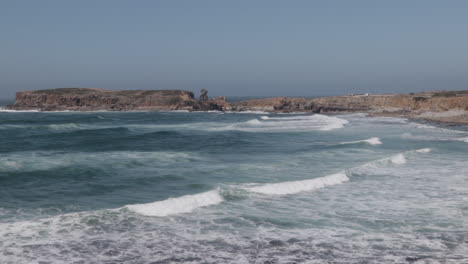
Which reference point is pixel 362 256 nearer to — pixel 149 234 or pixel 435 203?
pixel 149 234

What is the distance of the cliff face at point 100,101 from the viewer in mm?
92188

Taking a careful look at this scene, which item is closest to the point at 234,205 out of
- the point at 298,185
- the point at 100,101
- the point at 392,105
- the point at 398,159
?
the point at 298,185

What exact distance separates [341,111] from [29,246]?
239 feet

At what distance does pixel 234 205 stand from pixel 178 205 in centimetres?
169

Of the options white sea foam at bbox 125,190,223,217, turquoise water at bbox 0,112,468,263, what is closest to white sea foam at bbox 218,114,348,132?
turquoise water at bbox 0,112,468,263

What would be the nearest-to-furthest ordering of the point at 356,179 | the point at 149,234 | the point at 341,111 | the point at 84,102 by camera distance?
the point at 149,234
the point at 356,179
the point at 341,111
the point at 84,102

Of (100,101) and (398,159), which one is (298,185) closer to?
(398,159)

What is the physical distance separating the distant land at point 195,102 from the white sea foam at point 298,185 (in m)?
50.2

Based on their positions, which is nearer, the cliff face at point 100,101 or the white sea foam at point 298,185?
the white sea foam at point 298,185

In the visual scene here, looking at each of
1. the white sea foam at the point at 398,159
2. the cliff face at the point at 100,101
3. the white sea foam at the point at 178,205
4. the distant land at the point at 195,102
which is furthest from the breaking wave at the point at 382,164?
the cliff face at the point at 100,101

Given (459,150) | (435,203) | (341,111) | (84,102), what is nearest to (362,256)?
(435,203)

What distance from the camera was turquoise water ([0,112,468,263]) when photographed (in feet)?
35.9

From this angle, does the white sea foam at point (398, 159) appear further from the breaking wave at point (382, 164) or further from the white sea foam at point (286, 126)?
the white sea foam at point (286, 126)

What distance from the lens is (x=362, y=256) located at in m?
10.7
